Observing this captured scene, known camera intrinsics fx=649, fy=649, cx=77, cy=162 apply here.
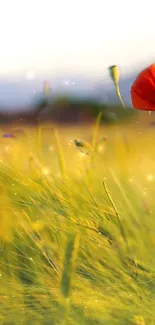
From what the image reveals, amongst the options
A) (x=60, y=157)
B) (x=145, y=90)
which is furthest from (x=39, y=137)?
(x=145, y=90)

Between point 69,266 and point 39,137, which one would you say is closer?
point 69,266

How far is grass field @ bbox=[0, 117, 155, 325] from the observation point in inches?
32.1

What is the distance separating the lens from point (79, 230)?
823 mm

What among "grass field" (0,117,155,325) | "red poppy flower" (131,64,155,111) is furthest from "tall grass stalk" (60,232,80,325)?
"red poppy flower" (131,64,155,111)

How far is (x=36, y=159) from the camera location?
0.84 meters

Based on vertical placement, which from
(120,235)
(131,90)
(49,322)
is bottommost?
(49,322)

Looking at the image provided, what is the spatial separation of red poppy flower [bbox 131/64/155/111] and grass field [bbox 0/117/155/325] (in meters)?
0.09

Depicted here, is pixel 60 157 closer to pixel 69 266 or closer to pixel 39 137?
pixel 39 137

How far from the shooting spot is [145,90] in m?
0.76

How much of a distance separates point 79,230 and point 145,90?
20cm

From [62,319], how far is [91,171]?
191 millimetres

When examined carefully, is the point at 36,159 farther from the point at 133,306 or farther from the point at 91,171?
the point at 133,306

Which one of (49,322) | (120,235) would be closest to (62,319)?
(49,322)

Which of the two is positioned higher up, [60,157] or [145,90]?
[145,90]
